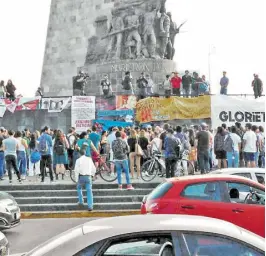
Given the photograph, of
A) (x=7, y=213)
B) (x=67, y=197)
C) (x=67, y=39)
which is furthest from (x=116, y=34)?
(x=7, y=213)

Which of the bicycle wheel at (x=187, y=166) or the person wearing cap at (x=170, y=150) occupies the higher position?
the person wearing cap at (x=170, y=150)

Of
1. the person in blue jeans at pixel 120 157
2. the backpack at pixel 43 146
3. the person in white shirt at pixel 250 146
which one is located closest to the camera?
the person in blue jeans at pixel 120 157

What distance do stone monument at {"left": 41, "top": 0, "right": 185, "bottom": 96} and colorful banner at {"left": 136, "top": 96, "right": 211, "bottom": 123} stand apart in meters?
6.19

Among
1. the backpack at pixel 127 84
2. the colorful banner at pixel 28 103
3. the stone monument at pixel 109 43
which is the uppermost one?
the stone monument at pixel 109 43

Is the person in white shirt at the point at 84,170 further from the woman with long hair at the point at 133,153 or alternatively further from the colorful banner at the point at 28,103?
the colorful banner at the point at 28,103

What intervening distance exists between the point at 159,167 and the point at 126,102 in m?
9.15

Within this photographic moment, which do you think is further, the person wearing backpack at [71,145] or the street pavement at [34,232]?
the person wearing backpack at [71,145]

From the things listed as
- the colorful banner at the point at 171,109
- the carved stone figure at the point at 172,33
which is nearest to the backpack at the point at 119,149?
the colorful banner at the point at 171,109

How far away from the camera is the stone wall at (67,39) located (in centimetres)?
3753

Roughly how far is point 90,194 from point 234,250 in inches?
409

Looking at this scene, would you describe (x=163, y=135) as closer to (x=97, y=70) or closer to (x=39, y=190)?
(x=39, y=190)

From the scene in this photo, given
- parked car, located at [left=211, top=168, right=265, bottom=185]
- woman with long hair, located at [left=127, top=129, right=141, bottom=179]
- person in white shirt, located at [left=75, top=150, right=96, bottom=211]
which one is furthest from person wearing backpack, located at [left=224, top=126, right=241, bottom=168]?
parked car, located at [left=211, top=168, right=265, bottom=185]

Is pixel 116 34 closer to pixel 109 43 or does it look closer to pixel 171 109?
pixel 109 43

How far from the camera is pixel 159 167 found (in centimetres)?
1816
